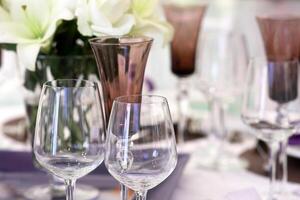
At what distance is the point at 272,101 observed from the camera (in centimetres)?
109

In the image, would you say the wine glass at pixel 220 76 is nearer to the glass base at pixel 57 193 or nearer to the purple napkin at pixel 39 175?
the purple napkin at pixel 39 175

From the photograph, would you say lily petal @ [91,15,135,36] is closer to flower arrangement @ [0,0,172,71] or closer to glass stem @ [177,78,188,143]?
flower arrangement @ [0,0,172,71]

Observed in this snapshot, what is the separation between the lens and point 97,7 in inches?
37.1

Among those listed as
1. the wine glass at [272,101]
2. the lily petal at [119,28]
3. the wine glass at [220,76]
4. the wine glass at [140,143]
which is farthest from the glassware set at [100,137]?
the wine glass at [220,76]

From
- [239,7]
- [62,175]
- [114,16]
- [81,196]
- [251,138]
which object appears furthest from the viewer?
[239,7]

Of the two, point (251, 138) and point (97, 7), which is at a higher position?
point (97, 7)

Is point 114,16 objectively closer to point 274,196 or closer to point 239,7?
point 274,196

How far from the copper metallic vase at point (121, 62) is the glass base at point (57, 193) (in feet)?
0.78

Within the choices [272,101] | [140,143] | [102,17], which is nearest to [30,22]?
[102,17]

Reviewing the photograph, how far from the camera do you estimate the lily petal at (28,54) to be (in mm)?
957

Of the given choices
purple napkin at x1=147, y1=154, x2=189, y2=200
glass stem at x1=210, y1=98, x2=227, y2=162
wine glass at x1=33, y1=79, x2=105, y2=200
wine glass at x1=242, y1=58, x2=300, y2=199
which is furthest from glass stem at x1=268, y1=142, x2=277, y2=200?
wine glass at x1=33, y1=79, x2=105, y2=200

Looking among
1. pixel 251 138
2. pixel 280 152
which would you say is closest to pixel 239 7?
pixel 251 138

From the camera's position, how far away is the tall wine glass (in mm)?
1407

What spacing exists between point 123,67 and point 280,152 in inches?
15.7
